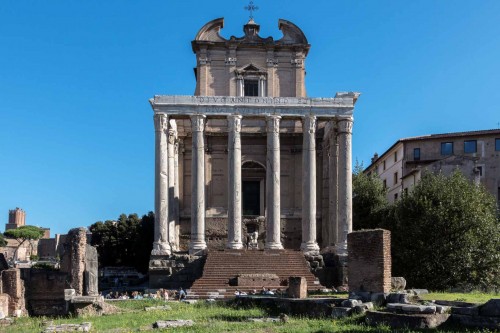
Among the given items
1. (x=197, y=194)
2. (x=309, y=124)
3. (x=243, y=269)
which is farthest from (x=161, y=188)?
(x=309, y=124)

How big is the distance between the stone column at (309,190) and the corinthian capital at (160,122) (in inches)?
324

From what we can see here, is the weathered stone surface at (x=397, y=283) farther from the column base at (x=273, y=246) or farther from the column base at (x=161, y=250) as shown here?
the column base at (x=161, y=250)

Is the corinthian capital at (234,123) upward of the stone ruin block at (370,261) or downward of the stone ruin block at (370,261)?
upward

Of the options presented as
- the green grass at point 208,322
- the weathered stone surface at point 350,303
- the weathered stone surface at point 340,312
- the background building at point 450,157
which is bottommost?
the green grass at point 208,322

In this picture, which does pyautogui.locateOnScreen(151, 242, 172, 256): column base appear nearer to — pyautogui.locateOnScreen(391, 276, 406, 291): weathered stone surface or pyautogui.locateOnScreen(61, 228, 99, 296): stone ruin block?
pyautogui.locateOnScreen(61, 228, 99, 296): stone ruin block

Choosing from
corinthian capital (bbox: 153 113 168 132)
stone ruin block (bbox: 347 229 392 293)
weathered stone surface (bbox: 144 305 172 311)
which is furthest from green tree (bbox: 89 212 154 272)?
stone ruin block (bbox: 347 229 392 293)

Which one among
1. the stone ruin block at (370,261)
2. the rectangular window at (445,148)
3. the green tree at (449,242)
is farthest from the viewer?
the rectangular window at (445,148)

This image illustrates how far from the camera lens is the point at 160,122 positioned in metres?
32.8

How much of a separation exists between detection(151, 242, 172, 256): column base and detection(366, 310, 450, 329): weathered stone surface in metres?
19.7

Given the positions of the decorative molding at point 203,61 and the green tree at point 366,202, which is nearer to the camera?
the decorative molding at point 203,61

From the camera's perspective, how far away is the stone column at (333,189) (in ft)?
113

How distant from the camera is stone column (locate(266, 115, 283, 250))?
3281 cm

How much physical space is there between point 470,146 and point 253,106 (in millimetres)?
19449

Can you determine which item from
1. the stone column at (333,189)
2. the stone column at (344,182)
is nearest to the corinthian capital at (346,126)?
the stone column at (344,182)
